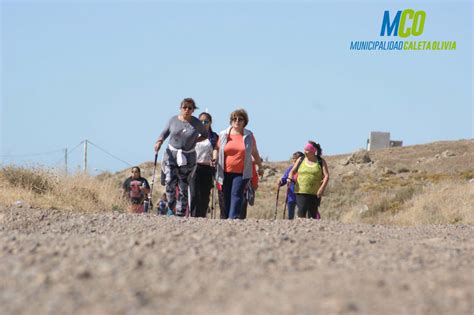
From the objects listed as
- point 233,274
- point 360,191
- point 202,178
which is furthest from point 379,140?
point 233,274

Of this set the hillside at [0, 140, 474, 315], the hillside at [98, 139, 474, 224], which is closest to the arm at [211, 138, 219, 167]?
the hillside at [0, 140, 474, 315]

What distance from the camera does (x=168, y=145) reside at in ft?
41.7

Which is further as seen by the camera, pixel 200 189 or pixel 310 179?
pixel 310 179

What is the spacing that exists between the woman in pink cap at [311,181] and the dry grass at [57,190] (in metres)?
3.84

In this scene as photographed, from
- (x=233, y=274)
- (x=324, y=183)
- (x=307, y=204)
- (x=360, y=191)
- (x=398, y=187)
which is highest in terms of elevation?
(x=398, y=187)

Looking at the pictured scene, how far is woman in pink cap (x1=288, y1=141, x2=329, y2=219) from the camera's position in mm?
13156

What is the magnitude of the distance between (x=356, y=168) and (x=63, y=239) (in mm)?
39024

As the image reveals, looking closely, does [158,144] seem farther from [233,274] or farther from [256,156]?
[233,274]

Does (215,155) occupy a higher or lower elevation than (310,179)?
higher

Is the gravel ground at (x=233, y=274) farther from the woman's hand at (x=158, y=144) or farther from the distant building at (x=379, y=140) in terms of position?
the distant building at (x=379, y=140)

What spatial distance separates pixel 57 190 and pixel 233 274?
10.9 m

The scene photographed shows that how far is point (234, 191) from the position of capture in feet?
39.9

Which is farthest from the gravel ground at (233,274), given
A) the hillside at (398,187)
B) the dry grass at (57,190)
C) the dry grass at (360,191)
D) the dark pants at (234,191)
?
the hillside at (398,187)

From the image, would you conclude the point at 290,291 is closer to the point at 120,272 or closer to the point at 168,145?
the point at 120,272
